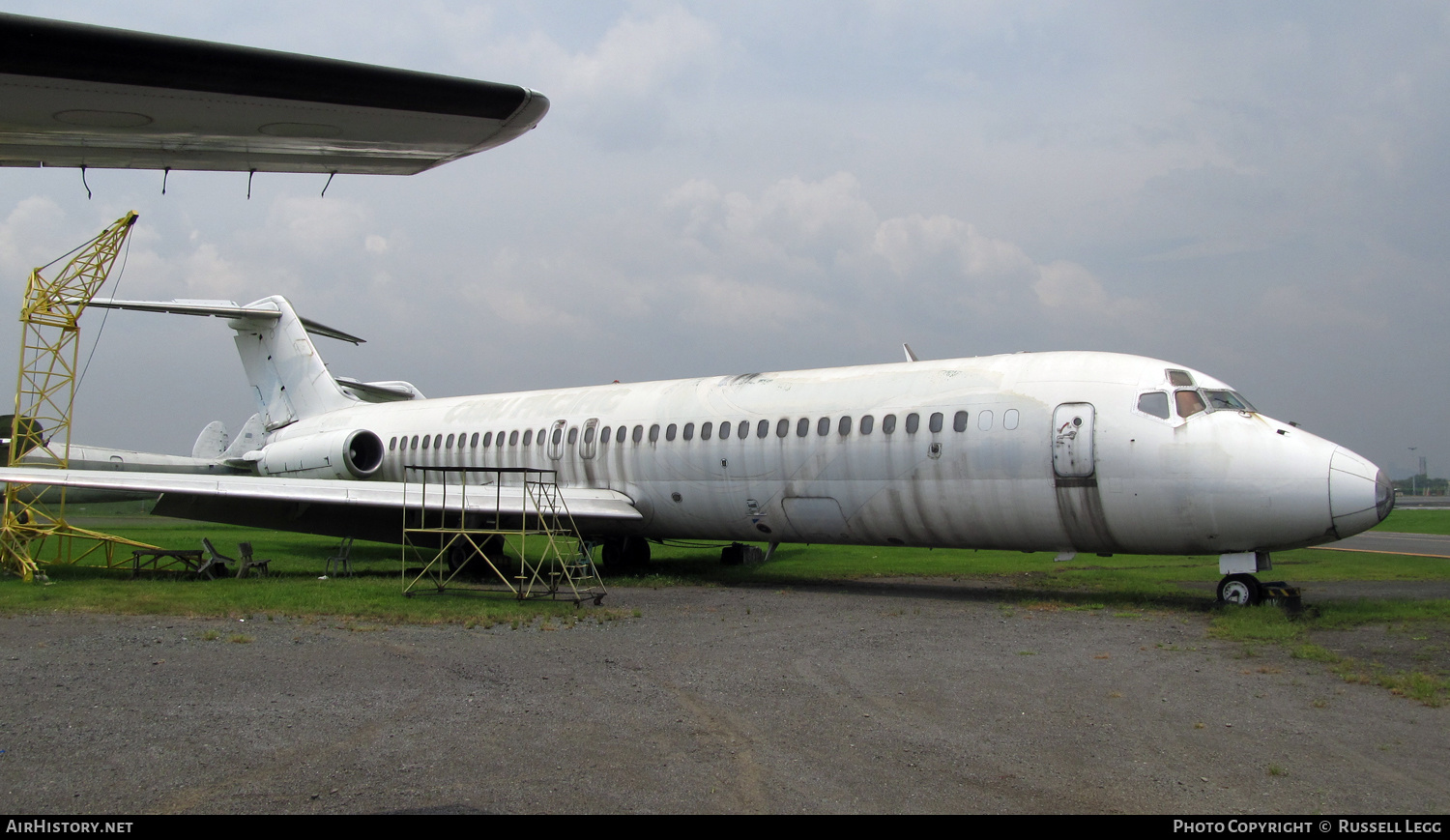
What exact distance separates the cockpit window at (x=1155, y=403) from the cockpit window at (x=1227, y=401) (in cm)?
53

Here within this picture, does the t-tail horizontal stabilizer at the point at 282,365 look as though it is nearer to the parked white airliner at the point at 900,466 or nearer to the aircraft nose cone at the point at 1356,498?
the parked white airliner at the point at 900,466

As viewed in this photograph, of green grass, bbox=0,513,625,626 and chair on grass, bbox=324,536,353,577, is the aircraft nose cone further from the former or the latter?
chair on grass, bbox=324,536,353,577

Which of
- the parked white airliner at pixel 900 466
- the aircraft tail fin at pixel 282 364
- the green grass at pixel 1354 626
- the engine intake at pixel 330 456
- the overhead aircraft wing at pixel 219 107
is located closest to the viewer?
the overhead aircraft wing at pixel 219 107

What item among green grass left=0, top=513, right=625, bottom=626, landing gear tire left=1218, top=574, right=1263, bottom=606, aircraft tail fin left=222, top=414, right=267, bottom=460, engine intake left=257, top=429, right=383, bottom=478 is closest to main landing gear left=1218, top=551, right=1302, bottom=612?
landing gear tire left=1218, top=574, right=1263, bottom=606

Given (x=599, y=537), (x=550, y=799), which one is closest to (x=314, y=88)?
(x=550, y=799)

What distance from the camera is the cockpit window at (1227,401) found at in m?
12.1

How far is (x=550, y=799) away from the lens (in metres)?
4.87

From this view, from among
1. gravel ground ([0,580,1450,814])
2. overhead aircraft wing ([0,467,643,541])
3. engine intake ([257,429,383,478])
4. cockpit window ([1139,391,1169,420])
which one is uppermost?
cockpit window ([1139,391,1169,420])

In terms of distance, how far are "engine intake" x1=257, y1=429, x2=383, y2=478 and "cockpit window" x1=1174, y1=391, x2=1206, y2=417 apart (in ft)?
53.4

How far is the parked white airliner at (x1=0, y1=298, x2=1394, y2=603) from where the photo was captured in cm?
1153

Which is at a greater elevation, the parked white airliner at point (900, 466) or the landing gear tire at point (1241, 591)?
the parked white airliner at point (900, 466)

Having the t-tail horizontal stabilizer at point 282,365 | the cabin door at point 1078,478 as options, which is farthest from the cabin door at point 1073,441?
the t-tail horizontal stabilizer at point 282,365

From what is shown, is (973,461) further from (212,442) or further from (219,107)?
(212,442)

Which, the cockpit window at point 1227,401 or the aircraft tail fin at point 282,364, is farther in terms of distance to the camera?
the aircraft tail fin at point 282,364
